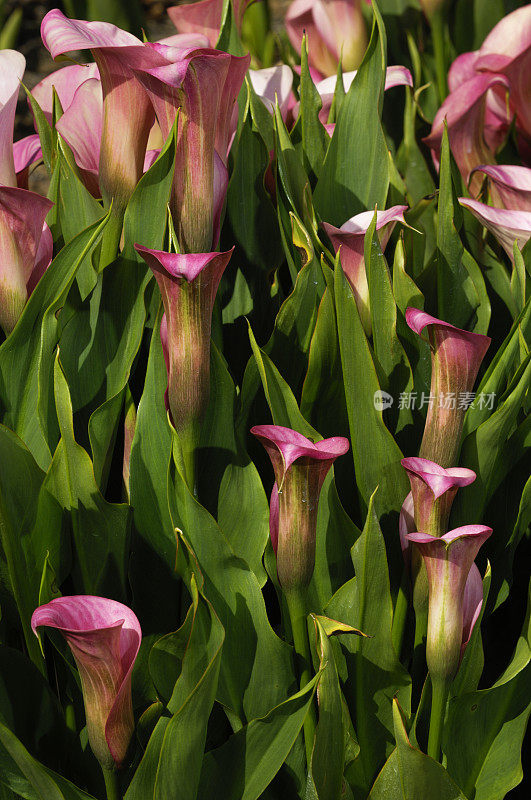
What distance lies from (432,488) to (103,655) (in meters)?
0.18

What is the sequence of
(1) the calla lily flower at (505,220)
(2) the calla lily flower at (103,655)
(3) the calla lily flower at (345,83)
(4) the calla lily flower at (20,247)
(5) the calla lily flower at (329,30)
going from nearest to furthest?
(2) the calla lily flower at (103,655) < (4) the calla lily flower at (20,247) < (1) the calla lily flower at (505,220) < (3) the calla lily flower at (345,83) < (5) the calla lily flower at (329,30)

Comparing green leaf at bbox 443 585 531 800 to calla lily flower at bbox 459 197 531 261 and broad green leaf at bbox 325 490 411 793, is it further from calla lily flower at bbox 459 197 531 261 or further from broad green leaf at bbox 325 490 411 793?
calla lily flower at bbox 459 197 531 261

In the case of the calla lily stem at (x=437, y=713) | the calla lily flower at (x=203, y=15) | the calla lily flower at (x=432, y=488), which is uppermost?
the calla lily flower at (x=203, y=15)

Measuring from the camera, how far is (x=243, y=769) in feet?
1.39

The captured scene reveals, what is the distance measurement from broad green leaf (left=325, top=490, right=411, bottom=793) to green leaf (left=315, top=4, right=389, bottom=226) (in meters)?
0.31

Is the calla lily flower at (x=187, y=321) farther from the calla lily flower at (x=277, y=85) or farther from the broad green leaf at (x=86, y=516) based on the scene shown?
the calla lily flower at (x=277, y=85)

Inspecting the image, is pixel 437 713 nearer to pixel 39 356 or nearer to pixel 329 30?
pixel 39 356

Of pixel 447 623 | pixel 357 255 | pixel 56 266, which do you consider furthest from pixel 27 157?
pixel 447 623

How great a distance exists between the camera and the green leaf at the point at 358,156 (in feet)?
2.05

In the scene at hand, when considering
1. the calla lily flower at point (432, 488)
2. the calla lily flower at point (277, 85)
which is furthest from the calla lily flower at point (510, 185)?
the calla lily flower at point (432, 488)

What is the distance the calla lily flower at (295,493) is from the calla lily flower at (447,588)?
6 centimetres

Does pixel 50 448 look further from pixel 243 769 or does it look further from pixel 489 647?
pixel 489 647

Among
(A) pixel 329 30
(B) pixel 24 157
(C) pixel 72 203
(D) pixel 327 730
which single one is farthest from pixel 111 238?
(A) pixel 329 30

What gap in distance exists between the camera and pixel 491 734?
19.1 inches
